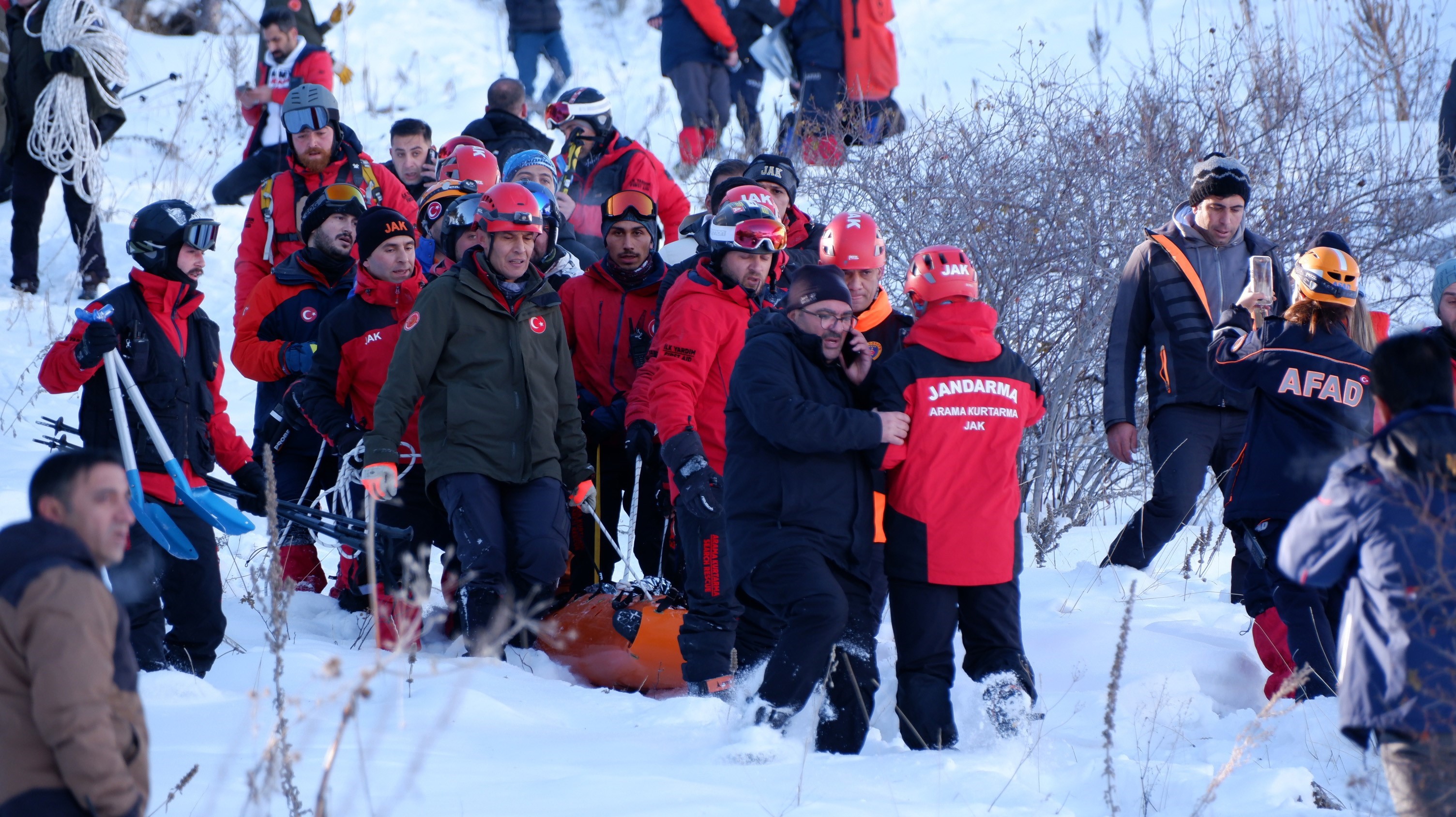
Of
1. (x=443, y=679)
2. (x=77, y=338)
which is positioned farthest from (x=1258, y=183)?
(x=77, y=338)

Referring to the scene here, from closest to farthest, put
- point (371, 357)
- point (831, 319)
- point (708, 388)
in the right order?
point (831, 319)
point (708, 388)
point (371, 357)

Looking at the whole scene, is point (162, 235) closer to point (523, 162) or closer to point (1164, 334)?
point (523, 162)

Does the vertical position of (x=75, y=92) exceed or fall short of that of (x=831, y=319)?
it exceeds it

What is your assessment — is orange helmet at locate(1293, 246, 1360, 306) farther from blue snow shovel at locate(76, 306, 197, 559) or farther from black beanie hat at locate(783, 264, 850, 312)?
blue snow shovel at locate(76, 306, 197, 559)

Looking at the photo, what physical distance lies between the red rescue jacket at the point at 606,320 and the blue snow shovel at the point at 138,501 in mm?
1949

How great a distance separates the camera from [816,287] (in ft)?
15.0

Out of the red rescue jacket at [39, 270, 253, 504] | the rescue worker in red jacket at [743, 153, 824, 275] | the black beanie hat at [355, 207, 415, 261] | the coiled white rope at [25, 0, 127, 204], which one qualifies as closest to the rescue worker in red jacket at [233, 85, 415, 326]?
the black beanie hat at [355, 207, 415, 261]

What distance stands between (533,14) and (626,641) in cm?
919

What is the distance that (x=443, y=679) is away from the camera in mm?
4859

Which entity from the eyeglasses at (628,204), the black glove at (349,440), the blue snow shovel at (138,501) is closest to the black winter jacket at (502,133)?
the eyeglasses at (628,204)

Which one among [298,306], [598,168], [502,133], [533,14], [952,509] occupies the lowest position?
[952,509]

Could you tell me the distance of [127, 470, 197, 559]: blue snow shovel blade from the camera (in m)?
4.75

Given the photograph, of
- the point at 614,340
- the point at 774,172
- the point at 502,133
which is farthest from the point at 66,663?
the point at 502,133

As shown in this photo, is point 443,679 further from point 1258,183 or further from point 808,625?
point 1258,183
